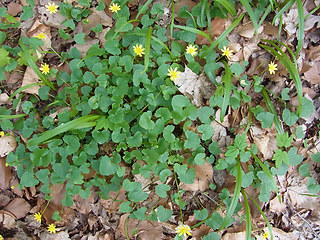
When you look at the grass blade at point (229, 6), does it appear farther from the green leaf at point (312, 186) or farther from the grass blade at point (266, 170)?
the green leaf at point (312, 186)

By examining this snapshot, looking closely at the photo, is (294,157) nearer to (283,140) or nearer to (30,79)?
(283,140)

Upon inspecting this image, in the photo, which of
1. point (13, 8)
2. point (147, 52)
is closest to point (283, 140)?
point (147, 52)

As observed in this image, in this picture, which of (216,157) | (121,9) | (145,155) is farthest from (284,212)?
(121,9)

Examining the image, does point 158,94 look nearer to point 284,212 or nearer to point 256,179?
point 256,179

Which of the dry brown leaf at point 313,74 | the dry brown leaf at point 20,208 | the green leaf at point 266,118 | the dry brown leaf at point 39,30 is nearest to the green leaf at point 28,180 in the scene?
the dry brown leaf at point 20,208

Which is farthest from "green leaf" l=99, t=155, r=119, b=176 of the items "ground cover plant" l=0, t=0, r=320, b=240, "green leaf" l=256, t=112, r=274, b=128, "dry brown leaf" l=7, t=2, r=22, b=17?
"dry brown leaf" l=7, t=2, r=22, b=17
